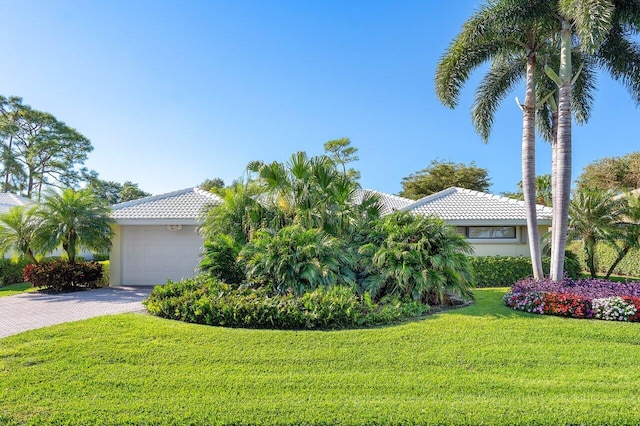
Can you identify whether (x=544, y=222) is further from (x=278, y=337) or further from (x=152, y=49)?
(x=152, y=49)

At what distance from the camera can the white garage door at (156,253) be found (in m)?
14.6

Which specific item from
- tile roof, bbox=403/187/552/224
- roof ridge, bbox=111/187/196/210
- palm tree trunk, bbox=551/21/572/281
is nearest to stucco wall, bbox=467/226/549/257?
tile roof, bbox=403/187/552/224

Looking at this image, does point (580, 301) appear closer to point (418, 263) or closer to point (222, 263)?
point (418, 263)

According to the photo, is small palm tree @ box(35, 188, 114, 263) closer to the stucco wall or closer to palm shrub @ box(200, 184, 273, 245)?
palm shrub @ box(200, 184, 273, 245)

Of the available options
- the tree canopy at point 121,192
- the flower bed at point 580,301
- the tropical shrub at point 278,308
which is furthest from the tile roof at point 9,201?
the flower bed at point 580,301

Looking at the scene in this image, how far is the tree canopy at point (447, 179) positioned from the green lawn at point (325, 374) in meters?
28.8

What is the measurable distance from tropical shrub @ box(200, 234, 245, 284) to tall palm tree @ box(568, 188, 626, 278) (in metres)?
13.5

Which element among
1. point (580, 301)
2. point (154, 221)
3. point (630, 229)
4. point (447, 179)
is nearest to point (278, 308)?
point (580, 301)

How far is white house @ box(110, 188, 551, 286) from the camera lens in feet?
47.1

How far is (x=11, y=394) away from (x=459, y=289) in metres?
8.60

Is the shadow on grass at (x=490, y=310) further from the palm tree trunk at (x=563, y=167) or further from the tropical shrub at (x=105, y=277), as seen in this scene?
the tropical shrub at (x=105, y=277)

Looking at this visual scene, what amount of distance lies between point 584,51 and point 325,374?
31.8 feet

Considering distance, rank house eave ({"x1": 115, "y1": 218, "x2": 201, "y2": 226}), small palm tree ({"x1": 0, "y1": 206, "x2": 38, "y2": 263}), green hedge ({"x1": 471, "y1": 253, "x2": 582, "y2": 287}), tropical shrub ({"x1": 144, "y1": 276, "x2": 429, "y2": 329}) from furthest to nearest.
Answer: house eave ({"x1": 115, "y1": 218, "x2": 201, "y2": 226}) < green hedge ({"x1": 471, "y1": 253, "x2": 582, "y2": 287}) < small palm tree ({"x1": 0, "y1": 206, "x2": 38, "y2": 263}) < tropical shrub ({"x1": 144, "y1": 276, "x2": 429, "y2": 329})

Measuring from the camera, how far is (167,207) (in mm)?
14867
